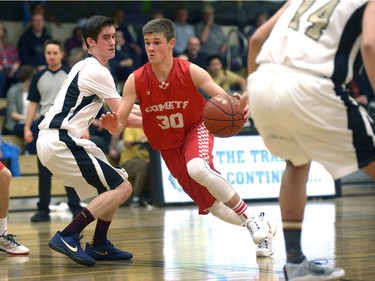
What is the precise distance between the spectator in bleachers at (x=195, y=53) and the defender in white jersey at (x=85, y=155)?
30.0ft

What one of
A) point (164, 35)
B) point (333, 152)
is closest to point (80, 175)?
point (164, 35)

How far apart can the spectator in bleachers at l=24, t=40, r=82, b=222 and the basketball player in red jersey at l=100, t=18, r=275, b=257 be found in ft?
13.4

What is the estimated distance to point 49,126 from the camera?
268 inches

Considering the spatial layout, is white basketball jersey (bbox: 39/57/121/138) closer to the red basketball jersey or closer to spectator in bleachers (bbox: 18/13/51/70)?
the red basketball jersey

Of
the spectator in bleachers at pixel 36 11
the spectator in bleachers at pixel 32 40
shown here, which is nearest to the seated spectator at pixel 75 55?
the spectator in bleachers at pixel 32 40

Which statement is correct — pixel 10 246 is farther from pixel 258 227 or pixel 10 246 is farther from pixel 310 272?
pixel 310 272

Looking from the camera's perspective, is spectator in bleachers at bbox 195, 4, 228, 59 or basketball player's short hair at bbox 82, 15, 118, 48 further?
spectator in bleachers at bbox 195, 4, 228, 59

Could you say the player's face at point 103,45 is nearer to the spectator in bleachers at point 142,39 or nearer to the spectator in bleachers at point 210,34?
the spectator in bleachers at point 142,39

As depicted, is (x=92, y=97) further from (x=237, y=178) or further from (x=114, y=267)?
(x=237, y=178)

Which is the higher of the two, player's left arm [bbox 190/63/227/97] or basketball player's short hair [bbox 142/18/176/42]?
basketball player's short hair [bbox 142/18/176/42]

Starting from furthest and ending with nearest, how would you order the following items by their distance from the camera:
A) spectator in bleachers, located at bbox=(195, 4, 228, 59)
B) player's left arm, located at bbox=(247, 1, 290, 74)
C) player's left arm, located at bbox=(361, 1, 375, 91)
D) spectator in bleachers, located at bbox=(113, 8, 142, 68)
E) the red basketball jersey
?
1. spectator in bleachers, located at bbox=(195, 4, 228, 59)
2. spectator in bleachers, located at bbox=(113, 8, 142, 68)
3. the red basketball jersey
4. player's left arm, located at bbox=(247, 1, 290, 74)
5. player's left arm, located at bbox=(361, 1, 375, 91)

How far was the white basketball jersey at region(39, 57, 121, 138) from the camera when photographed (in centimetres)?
676

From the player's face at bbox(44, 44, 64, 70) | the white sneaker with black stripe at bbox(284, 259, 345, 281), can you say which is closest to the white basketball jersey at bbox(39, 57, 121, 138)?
the white sneaker with black stripe at bbox(284, 259, 345, 281)

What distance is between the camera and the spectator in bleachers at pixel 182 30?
653 inches
